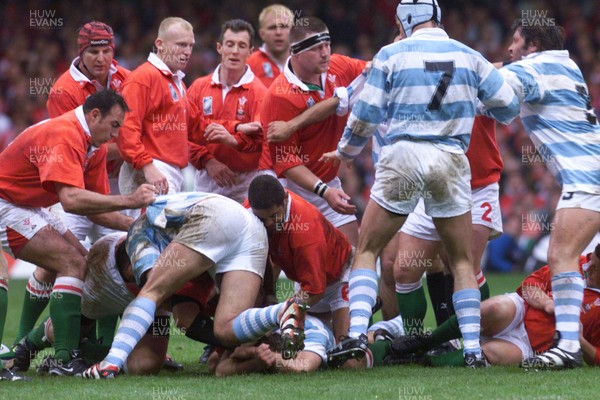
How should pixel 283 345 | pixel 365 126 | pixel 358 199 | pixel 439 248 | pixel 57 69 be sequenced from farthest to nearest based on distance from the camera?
pixel 57 69
pixel 358 199
pixel 439 248
pixel 365 126
pixel 283 345

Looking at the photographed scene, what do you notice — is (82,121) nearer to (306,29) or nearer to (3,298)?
(3,298)

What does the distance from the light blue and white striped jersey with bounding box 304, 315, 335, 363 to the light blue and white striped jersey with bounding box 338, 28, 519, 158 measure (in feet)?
4.22

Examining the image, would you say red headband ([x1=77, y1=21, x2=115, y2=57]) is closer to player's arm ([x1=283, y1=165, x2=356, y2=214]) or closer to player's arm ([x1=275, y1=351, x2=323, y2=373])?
player's arm ([x1=283, y1=165, x2=356, y2=214])

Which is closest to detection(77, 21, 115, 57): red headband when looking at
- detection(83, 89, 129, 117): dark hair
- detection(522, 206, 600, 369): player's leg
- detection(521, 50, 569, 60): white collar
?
detection(83, 89, 129, 117): dark hair

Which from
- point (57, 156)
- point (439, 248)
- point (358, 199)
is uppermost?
point (57, 156)

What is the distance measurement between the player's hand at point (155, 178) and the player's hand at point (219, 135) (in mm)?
566

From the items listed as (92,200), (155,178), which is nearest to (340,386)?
(92,200)

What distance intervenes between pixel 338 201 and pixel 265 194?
102cm

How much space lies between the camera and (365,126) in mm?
6625

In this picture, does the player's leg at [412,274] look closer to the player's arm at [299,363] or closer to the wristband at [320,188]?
the wristband at [320,188]

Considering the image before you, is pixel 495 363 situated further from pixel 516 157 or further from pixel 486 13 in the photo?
pixel 486 13

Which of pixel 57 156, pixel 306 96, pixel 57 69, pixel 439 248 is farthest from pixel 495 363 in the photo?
pixel 57 69

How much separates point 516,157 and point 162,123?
9098mm

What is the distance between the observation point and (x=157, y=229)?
658 cm
